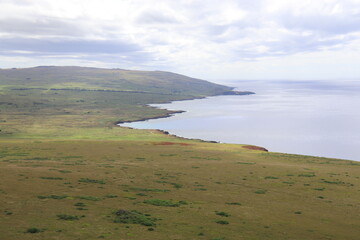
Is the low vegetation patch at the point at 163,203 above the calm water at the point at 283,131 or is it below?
below

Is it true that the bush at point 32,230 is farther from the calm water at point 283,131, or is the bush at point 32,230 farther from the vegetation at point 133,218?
the calm water at point 283,131

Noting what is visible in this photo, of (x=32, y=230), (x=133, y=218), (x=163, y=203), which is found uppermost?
(x=32, y=230)

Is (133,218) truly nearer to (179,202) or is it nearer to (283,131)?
(179,202)

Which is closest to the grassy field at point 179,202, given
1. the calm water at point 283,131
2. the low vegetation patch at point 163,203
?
the low vegetation patch at point 163,203

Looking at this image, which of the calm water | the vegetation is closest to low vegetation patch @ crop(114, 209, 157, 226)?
the vegetation

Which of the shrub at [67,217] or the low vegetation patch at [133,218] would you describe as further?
the low vegetation patch at [133,218]

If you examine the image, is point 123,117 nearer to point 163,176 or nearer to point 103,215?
point 163,176

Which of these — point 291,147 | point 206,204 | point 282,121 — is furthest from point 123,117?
point 206,204

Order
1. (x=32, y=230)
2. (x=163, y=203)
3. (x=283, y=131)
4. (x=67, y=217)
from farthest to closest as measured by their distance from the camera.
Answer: (x=283, y=131) < (x=163, y=203) < (x=67, y=217) < (x=32, y=230)

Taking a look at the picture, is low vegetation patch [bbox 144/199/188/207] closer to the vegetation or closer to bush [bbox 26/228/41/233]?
the vegetation

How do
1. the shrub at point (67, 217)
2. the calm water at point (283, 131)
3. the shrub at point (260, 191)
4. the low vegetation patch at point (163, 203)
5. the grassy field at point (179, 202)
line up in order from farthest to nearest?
1. the calm water at point (283, 131)
2. the shrub at point (260, 191)
3. the low vegetation patch at point (163, 203)
4. the shrub at point (67, 217)
5. the grassy field at point (179, 202)

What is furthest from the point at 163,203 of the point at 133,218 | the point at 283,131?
the point at 283,131
